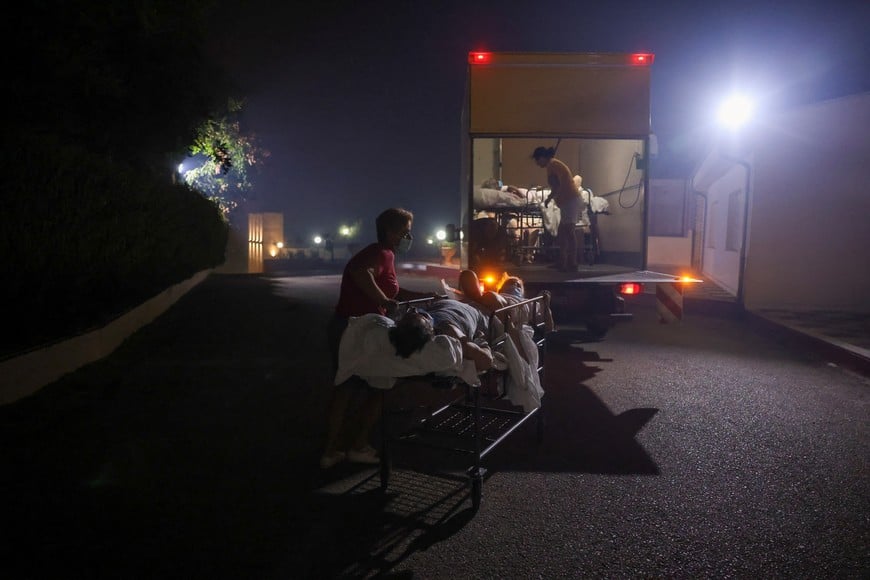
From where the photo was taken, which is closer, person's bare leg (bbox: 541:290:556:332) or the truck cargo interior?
person's bare leg (bbox: 541:290:556:332)

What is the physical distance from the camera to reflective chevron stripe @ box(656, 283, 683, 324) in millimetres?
9305

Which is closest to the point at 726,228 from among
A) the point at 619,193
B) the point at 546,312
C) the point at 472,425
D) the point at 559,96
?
the point at 619,193

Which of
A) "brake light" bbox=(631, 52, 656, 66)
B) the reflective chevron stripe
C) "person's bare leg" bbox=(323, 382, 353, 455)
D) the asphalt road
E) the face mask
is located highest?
"brake light" bbox=(631, 52, 656, 66)

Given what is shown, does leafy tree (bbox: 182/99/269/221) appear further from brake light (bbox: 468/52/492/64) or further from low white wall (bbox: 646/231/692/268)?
low white wall (bbox: 646/231/692/268)

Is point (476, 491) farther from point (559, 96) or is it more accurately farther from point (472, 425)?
point (559, 96)

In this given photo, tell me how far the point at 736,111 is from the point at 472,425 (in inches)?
440

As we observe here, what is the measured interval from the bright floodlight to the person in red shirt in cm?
1116

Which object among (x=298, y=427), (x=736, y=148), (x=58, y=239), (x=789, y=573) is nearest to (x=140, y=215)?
(x=58, y=239)

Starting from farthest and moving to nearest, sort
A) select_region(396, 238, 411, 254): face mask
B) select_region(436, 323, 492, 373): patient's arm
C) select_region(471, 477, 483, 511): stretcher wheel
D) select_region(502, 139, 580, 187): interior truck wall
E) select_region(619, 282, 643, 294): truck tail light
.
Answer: select_region(502, 139, 580, 187): interior truck wall, select_region(619, 282, 643, 294): truck tail light, select_region(396, 238, 411, 254): face mask, select_region(436, 323, 492, 373): patient's arm, select_region(471, 477, 483, 511): stretcher wheel

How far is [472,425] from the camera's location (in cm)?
513

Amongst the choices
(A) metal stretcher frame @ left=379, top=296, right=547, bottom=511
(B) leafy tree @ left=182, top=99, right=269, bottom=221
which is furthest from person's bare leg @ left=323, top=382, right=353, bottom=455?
(B) leafy tree @ left=182, top=99, right=269, bottom=221

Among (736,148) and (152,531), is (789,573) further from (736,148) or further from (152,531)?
(736,148)

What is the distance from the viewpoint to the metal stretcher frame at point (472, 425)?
3.95 metres

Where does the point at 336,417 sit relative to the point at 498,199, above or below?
below
